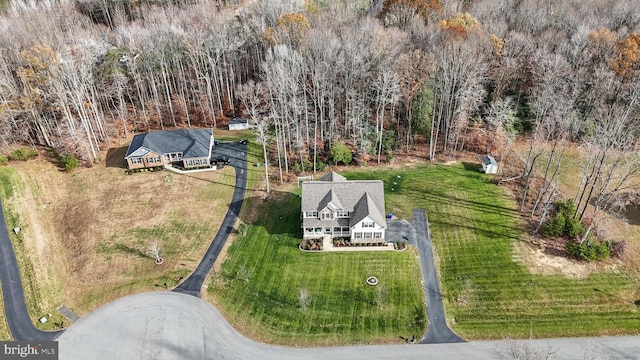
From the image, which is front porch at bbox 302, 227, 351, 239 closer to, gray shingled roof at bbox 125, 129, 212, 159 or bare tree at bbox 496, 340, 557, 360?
bare tree at bbox 496, 340, 557, 360

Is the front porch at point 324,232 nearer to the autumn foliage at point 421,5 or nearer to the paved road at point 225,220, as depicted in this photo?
the paved road at point 225,220

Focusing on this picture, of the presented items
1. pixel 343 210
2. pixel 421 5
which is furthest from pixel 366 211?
pixel 421 5

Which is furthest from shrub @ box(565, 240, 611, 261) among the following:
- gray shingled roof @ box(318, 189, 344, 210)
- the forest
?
gray shingled roof @ box(318, 189, 344, 210)

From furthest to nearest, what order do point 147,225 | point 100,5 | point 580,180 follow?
1. point 100,5
2. point 580,180
3. point 147,225

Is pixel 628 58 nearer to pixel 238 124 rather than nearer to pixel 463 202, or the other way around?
pixel 463 202

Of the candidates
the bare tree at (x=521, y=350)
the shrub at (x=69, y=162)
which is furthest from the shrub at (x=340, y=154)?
the shrub at (x=69, y=162)

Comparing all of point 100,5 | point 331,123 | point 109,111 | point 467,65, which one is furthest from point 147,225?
point 100,5

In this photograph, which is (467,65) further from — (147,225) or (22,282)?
(22,282)
